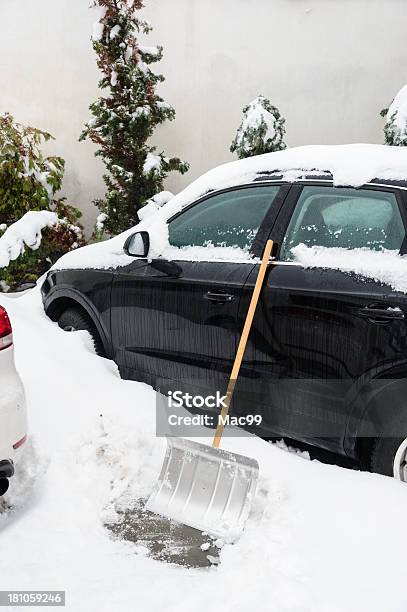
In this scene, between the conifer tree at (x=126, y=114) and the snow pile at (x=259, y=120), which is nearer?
the snow pile at (x=259, y=120)

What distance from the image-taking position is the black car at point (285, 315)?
2.88m

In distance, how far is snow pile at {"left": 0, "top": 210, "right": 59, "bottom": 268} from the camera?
20.8 ft

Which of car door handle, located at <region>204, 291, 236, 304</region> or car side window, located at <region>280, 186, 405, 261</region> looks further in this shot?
car door handle, located at <region>204, 291, 236, 304</region>

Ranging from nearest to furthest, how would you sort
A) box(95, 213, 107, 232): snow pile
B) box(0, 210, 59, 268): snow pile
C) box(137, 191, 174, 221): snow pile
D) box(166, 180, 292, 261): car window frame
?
box(166, 180, 292, 261): car window frame → box(0, 210, 59, 268): snow pile → box(137, 191, 174, 221): snow pile → box(95, 213, 107, 232): snow pile

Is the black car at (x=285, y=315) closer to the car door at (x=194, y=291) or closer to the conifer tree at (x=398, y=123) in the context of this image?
the car door at (x=194, y=291)

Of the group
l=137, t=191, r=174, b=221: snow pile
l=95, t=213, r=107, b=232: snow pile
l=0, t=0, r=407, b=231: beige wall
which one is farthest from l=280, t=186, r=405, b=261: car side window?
l=0, t=0, r=407, b=231: beige wall

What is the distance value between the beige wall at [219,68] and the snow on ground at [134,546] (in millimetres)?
5338

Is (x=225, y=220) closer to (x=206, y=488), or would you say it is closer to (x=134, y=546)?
(x=206, y=488)

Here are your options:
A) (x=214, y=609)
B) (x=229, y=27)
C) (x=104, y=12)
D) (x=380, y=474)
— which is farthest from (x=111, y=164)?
(x=214, y=609)

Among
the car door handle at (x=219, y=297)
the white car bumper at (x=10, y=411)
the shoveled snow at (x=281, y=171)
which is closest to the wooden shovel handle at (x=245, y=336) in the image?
the car door handle at (x=219, y=297)

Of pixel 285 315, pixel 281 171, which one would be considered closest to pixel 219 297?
pixel 285 315

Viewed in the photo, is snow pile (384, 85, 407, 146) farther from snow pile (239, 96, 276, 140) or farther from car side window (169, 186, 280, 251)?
car side window (169, 186, 280, 251)

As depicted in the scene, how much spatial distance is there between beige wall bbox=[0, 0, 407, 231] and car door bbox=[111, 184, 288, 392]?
15.6 feet

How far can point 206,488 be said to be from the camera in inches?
116
